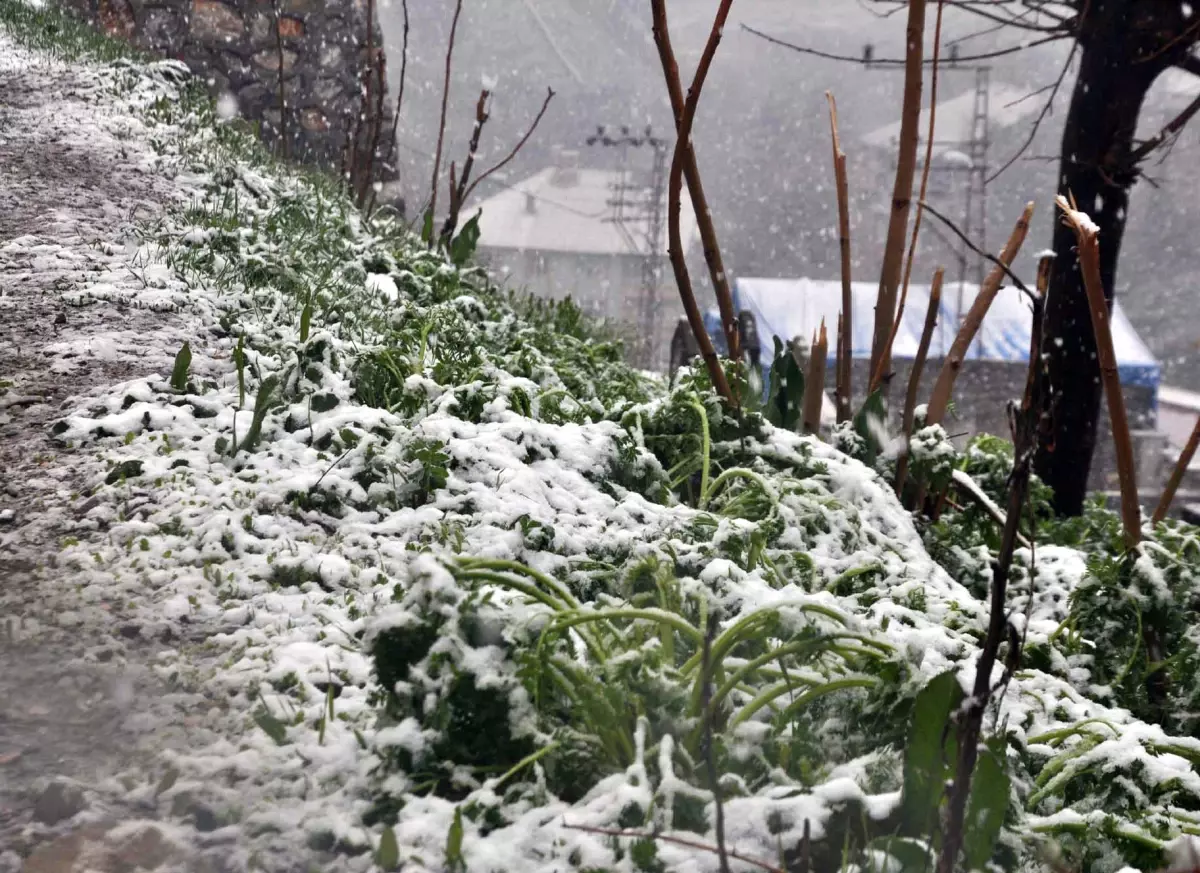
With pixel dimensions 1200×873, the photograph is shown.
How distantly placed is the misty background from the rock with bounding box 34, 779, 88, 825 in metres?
30.6

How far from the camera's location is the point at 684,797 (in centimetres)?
120

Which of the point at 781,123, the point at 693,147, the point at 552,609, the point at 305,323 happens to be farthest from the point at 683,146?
the point at 781,123

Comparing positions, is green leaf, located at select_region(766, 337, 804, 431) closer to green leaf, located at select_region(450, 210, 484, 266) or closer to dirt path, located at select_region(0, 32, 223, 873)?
dirt path, located at select_region(0, 32, 223, 873)

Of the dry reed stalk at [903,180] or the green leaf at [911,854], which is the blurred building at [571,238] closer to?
the dry reed stalk at [903,180]

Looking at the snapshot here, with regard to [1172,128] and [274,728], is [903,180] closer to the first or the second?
[1172,128]

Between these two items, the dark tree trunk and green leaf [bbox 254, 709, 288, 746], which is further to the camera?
the dark tree trunk

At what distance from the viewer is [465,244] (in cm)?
461

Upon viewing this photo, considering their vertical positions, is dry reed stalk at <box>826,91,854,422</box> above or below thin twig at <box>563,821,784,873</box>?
above

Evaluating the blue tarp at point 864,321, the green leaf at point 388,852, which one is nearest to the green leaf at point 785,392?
the green leaf at point 388,852

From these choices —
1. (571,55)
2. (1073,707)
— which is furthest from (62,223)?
(571,55)

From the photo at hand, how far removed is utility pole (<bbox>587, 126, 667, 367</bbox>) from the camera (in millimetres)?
29672

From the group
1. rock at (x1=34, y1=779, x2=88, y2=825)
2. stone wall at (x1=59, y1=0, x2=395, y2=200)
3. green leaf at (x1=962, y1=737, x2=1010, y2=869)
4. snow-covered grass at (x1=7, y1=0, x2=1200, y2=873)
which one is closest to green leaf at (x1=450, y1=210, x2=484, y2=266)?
snow-covered grass at (x1=7, y1=0, x2=1200, y2=873)

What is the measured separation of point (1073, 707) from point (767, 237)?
195 feet

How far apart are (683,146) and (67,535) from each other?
164cm
